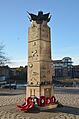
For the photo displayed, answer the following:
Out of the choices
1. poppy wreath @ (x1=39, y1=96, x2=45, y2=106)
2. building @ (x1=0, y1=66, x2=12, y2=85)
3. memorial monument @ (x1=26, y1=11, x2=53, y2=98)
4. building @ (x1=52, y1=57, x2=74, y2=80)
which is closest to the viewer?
poppy wreath @ (x1=39, y1=96, x2=45, y2=106)

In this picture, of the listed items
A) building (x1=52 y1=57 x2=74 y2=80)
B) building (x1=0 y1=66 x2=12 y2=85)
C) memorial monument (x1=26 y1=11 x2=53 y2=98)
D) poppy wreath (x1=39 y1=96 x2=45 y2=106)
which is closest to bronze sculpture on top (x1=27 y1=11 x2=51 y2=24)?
memorial monument (x1=26 y1=11 x2=53 y2=98)

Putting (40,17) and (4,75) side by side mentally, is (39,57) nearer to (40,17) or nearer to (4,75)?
(40,17)

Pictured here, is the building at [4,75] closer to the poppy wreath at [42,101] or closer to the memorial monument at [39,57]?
the memorial monument at [39,57]

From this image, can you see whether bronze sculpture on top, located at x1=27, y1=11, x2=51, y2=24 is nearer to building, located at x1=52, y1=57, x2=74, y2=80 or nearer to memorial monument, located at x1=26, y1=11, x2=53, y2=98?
memorial monument, located at x1=26, y1=11, x2=53, y2=98

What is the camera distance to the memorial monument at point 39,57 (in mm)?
16312

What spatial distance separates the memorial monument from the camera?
1631 centimetres

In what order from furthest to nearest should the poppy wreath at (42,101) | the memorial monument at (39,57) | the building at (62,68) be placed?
the building at (62,68), the memorial monument at (39,57), the poppy wreath at (42,101)

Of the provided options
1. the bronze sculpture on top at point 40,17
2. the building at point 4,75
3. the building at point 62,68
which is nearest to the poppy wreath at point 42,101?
the bronze sculpture on top at point 40,17

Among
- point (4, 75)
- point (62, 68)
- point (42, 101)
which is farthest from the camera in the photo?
point (62, 68)

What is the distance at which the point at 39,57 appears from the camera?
1642 cm

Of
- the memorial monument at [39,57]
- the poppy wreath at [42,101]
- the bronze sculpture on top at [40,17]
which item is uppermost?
the bronze sculpture on top at [40,17]

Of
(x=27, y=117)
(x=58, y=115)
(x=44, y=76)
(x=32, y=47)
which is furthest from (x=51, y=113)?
(x=32, y=47)

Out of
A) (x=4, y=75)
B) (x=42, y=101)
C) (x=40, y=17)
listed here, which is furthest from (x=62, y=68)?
(x=42, y=101)

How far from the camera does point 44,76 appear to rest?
16516 millimetres
